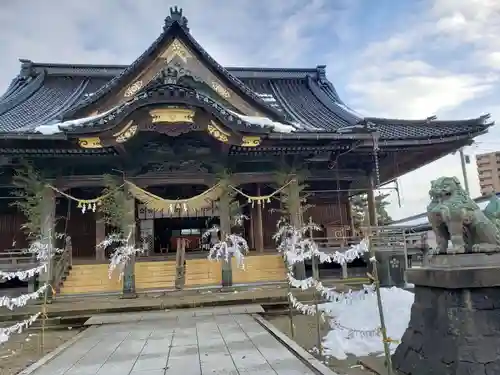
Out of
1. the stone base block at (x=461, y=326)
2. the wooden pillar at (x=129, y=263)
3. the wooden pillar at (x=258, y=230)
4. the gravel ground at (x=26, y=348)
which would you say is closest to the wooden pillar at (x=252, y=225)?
the wooden pillar at (x=258, y=230)

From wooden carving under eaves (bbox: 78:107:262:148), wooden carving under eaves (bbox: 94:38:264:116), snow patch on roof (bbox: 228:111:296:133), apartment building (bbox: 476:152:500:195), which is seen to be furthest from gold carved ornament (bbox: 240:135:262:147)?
apartment building (bbox: 476:152:500:195)

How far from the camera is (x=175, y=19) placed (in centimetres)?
1266

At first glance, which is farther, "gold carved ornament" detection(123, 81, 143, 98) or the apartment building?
the apartment building

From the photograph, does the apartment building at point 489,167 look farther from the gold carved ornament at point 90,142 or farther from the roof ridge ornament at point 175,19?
the gold carved ornament at point 90,142

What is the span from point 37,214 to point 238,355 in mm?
8561

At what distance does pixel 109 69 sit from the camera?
717 inches

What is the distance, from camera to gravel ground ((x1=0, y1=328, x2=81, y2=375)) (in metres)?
5.97

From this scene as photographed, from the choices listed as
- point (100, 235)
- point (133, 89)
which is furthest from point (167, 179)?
point (133, 89)

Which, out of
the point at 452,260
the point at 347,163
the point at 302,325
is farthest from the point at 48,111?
the point at 452,260

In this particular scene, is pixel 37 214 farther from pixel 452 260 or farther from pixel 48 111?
pixel 452 260

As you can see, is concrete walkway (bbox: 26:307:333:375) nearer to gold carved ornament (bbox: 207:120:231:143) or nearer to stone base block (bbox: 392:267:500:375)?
stone base block (bbox: 392:267:500:375)

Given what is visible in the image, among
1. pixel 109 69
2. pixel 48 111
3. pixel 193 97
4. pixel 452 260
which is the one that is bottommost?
pixel 452 260

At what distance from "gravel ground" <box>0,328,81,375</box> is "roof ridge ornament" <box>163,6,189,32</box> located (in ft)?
31.3

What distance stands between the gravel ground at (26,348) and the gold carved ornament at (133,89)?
24.5 feet
